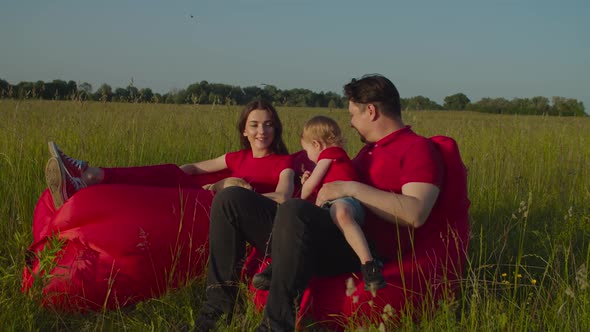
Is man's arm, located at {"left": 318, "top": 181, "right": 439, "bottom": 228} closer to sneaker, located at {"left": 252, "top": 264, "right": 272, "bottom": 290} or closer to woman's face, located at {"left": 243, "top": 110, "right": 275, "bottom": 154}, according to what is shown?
sneaker, located at {"left": 252, "top": 264, "right": 272, "bottom": 290}

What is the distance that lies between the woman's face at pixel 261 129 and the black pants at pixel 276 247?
1.18 m

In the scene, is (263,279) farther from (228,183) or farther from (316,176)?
(228,183)

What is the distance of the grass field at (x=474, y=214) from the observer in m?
2.87

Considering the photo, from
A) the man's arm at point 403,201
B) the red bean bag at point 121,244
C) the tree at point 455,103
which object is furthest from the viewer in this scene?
the tree at point 455,103

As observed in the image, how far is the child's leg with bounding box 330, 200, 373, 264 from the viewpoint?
2941 millimetres

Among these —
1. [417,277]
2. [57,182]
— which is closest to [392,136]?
[417,277]

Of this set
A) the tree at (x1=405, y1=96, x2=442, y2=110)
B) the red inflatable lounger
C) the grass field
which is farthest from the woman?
the tree at (x1=405, y1=96, x2=442, y2=110)

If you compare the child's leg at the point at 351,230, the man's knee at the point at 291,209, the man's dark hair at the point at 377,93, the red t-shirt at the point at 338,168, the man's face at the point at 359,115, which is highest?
the man's dark hair at the point at 377,93

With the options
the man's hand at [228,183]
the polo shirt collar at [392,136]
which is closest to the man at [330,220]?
the polo shirt collar at [392,136]

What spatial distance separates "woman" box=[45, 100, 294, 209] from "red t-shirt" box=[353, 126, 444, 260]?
871mm

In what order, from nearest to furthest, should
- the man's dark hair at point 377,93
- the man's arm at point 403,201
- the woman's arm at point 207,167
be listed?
the man's arm at point 403,201 → the man's dark hair at point 377,93 → the woman's arm at point 207,167

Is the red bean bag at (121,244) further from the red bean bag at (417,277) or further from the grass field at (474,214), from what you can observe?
the red bean bag at (417,277)

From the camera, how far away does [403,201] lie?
3.02 m

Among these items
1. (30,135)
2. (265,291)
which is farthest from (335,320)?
(30,135)
